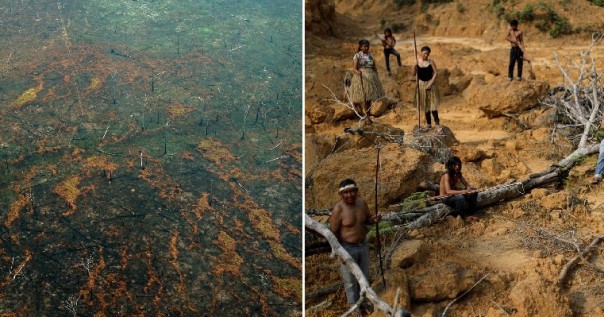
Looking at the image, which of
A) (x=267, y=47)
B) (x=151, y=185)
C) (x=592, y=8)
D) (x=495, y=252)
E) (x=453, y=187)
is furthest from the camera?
(x=592, y=8)

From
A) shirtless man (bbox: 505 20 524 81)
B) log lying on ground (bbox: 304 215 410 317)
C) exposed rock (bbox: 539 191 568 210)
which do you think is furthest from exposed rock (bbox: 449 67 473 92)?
log lying on ground (bbox: 304 215 410 317)

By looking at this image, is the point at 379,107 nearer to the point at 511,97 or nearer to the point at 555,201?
the point at 511,97

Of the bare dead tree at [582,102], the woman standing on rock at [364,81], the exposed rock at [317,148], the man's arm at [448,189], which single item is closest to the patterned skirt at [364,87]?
the woman standing on rock at [364,81]

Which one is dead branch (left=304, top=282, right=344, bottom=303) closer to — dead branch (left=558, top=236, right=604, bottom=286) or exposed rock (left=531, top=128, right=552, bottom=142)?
dead branch (left=558, top=236, right=604, bottom=286)

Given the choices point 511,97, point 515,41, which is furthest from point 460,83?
point 511,97

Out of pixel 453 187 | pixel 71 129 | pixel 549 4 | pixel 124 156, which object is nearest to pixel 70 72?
pixel 71 129

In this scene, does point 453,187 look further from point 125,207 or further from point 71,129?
point 71,129
